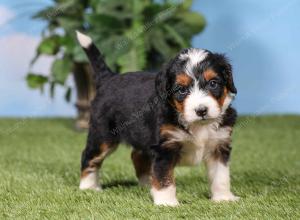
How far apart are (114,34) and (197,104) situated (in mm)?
6214

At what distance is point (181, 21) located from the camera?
10.4 m

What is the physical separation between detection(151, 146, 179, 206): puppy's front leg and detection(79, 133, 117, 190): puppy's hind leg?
2.60ft

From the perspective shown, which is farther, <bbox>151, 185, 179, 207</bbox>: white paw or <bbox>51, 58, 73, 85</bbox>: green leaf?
<bbox>51, 58, 73, 85</bbox>: green leaf

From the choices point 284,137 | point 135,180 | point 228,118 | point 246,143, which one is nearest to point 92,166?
point 135,180

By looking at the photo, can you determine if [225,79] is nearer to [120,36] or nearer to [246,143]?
[246,143]

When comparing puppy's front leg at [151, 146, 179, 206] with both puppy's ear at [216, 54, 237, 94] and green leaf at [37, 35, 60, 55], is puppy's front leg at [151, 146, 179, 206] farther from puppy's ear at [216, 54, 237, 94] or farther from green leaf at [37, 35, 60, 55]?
green leaf at [37, 35, 60, 55]

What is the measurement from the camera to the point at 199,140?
14.4 ft

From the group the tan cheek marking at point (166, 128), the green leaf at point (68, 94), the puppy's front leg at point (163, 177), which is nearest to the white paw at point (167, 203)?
the puppy's front leg at point (163, 177)

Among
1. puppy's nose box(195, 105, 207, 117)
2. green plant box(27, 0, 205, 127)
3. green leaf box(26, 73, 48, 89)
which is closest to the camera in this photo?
puppy's nose box(195, 105, 207, 117)

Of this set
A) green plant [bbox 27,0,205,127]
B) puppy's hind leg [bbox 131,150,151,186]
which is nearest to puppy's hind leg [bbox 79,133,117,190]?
puppy's hind leg [bbox 131,150,151,186]

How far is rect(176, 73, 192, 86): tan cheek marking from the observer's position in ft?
13.4

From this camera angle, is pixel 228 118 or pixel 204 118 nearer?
pixel 204 118

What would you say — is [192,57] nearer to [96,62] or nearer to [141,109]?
[141,109]

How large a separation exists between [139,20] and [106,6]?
54 centimetres
